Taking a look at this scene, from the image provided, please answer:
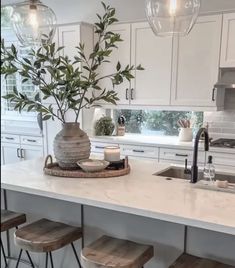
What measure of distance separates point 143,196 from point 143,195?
2cm

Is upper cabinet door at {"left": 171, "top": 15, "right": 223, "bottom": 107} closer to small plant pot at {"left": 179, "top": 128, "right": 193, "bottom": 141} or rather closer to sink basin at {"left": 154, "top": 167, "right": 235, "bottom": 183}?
small plant pot at {"left": 179, "top": 128, "right": 193, "bottom": 141}

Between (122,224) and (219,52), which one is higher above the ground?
(219,52)

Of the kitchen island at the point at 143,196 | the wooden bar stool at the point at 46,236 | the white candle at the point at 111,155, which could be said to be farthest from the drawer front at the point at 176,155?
the wooden bar stool at the point at 46,236

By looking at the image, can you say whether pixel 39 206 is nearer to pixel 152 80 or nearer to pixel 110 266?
pixel 110 266

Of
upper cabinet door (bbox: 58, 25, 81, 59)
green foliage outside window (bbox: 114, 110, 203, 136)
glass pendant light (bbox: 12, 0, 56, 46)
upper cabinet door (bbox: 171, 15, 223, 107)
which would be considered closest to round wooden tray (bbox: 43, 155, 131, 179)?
glass pendant light (bbox: 12, 0, 56, 46)

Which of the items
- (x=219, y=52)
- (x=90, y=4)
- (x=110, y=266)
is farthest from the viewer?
(x=90, y=4)

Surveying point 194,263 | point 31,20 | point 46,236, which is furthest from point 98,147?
point 194,263

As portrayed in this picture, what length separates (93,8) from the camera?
470cm

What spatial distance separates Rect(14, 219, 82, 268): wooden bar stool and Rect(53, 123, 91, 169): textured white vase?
448 mm

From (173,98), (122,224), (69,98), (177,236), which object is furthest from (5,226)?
(173,98)

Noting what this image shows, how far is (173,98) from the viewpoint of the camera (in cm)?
409

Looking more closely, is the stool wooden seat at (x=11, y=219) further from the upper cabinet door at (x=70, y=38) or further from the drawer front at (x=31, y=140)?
the upper cabinet door at (x=70, y=38)

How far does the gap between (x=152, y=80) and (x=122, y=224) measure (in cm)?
250

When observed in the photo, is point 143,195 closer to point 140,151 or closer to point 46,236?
point 46,236
